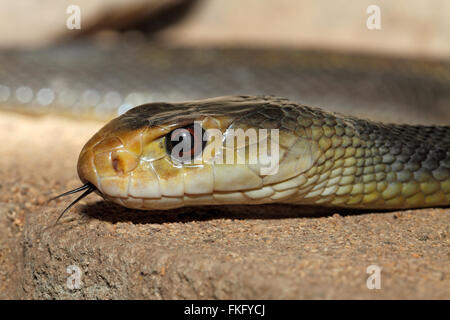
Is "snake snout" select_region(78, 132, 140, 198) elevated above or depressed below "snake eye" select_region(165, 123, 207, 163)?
below

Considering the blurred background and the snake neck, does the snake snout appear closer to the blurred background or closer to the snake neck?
the snake neck

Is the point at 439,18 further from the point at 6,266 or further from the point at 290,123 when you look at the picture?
the point at 6,266

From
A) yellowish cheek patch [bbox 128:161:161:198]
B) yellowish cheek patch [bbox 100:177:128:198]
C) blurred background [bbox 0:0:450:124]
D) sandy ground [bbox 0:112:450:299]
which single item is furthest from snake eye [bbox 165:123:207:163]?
blurred background [bbox 0:0:450:124]

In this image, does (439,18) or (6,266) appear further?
(439,18)

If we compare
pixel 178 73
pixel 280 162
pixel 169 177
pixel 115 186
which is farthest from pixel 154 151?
pixel 178 73

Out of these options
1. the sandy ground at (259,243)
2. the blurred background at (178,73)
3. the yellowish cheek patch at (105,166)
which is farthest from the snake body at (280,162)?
the blurred background at (178,73)
